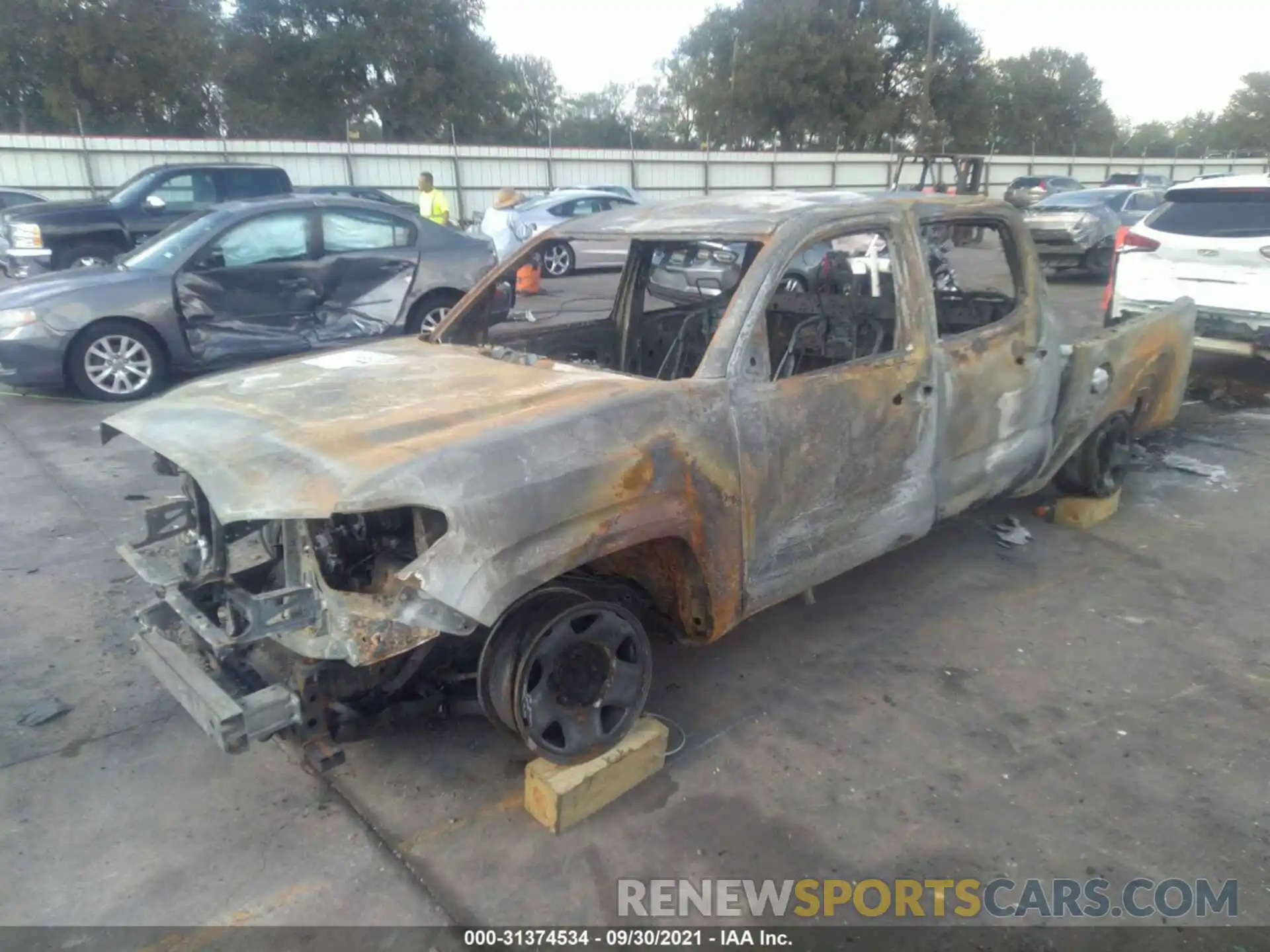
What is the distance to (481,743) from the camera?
3219mm

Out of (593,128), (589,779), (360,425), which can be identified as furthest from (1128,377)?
(593,128)

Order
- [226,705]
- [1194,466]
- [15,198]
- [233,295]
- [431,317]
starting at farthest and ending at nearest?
[15,198], [431,317], [233,295], [1194,466], [226,705]

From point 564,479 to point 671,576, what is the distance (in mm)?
687

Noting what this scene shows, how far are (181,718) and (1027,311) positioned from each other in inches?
159

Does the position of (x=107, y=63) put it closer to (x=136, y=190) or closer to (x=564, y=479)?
(x=136, y=190)

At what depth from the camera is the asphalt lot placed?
2596 mm

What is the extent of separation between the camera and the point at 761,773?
3043mm

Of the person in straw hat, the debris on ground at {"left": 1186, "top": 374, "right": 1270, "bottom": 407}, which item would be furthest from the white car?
the person in straw hat

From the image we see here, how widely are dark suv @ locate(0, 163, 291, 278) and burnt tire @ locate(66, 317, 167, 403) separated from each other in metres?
5.03

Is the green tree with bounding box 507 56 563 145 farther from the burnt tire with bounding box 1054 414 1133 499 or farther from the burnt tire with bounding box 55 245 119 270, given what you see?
the burnt tire with bounding box 1054 414 1133 499

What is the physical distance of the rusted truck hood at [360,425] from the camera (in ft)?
7.70

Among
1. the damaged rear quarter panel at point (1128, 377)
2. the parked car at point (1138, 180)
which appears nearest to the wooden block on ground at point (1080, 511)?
the damaged rear quarter panel at point (1128, 377)

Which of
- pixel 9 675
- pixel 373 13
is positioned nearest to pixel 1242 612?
pixel 9 675

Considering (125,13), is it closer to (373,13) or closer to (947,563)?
(373,13)
